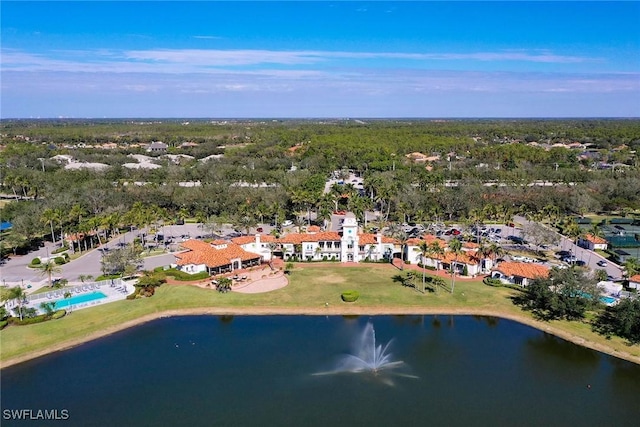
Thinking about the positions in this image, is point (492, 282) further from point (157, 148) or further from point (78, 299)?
point (157, 148)

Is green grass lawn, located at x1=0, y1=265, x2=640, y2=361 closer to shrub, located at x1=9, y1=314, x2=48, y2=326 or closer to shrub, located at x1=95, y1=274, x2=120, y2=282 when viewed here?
shrub, located at x1=9, y1=314, x2=48, y2=326

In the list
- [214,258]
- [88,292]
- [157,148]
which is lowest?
[88,292]

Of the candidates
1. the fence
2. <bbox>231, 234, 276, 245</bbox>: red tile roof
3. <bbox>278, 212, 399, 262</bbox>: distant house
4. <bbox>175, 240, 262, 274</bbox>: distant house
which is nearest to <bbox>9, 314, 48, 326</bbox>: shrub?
the fence

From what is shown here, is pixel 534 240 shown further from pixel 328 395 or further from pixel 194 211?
pixel 194 211

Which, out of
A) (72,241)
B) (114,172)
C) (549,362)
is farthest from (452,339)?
(114,172)

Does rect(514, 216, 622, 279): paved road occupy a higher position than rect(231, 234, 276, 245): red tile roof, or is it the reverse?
rect(231, 234, 276, 245): red tile roof

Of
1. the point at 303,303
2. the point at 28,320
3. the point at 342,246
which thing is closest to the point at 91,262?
the point at 28,320
